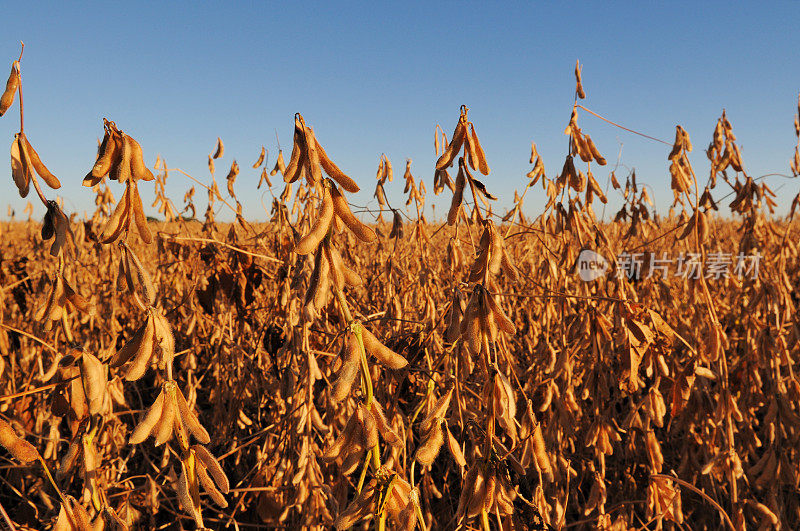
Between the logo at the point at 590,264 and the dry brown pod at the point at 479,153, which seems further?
the logo at the point at 590,264

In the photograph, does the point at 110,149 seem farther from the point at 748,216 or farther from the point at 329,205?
the point at 748,216

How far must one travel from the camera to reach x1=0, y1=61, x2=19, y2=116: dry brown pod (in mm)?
613

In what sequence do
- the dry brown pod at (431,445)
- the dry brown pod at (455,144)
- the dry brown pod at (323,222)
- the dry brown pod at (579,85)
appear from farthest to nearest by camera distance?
1. the dry brown pod at (579,85)
2. the dry brown pod at (455,144)
3. the dry brown pod at (431,445)
4. the dry brown pod at (323,222)

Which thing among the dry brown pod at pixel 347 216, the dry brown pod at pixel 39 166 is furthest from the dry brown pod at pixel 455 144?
the dry brown pod at pixel 39 166

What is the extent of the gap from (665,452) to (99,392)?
2.17 m

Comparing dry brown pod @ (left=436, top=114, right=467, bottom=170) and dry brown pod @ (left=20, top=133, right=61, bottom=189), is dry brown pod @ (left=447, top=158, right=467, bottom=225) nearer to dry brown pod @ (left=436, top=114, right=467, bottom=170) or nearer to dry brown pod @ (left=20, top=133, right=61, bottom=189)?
dry brown pod @ (left=436, top=114, right=467, bottom=170)

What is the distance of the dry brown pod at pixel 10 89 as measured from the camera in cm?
61

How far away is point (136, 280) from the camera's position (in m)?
0.62

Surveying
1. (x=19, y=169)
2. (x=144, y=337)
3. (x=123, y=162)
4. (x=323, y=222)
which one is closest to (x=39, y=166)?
(x=19, y=169)

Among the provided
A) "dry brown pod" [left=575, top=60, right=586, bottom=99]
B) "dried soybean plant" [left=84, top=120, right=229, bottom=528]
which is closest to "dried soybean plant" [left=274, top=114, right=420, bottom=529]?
"dried soybean plant" [left=84, top=120, right=229, bottom=528]

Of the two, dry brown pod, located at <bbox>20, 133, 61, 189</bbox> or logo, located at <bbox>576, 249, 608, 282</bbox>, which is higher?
dry brown pod, located at <bbox>20, 133, 61, 189</bbox>

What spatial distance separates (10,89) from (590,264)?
1.47m

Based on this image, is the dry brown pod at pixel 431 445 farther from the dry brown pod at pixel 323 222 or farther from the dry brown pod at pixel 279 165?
the dry brown pod at pixel 279 165

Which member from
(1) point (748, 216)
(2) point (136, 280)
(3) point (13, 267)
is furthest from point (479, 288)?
(3) point (13, 267)
